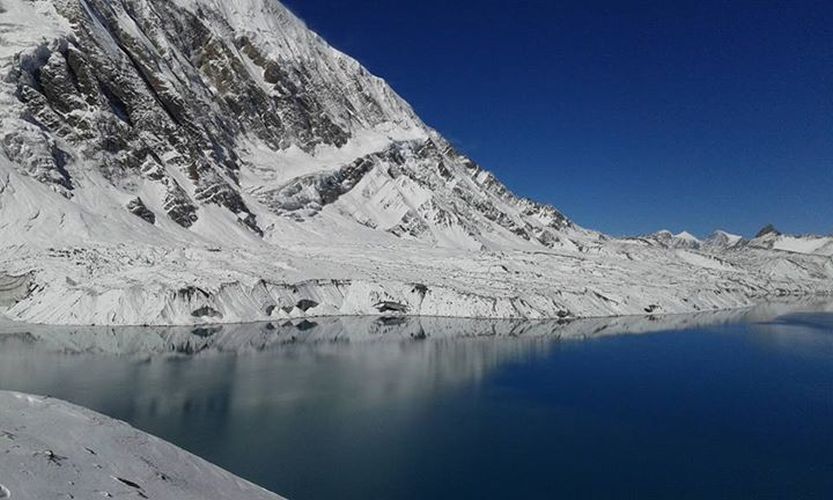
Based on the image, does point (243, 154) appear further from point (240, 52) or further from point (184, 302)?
point (184, 302)

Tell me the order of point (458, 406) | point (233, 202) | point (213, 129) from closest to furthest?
point (458, 406)
point (233, 202)
point (213, 129)

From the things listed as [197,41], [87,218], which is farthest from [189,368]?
[197,41]

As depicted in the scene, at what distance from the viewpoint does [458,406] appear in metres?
38.5

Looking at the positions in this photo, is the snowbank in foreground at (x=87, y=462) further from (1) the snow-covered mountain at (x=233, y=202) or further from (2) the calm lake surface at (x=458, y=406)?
(1) the snow-covered mountain at (x=233, y=202)

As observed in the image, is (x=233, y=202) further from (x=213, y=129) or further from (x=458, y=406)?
Answer: (x=458, y=406)

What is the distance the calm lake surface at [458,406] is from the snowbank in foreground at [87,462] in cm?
707

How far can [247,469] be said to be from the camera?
2544 cm

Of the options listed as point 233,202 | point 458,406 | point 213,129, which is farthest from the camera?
point 213,129

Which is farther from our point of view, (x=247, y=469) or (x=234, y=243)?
(x=234, y=243)

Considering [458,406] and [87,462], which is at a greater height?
[87,462]

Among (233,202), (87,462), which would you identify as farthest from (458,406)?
(233,202)

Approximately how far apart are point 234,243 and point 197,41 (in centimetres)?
7894

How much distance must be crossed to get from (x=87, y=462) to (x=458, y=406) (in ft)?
87.4

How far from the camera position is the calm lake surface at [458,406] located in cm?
2633
